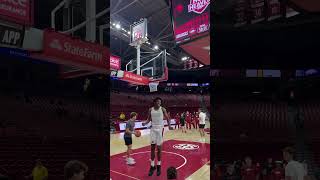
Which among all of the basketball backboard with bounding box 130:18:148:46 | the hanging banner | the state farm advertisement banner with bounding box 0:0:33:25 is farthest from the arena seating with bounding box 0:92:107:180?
the basketball backboard with bounding box 130:18:148:46

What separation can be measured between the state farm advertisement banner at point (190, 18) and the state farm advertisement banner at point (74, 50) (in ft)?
7.49

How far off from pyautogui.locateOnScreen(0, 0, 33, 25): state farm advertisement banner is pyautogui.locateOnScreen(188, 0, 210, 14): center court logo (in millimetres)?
4049

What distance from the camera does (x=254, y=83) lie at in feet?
54.3

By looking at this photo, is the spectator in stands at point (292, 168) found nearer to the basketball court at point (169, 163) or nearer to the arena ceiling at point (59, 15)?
the basketball court at point (169, 163)

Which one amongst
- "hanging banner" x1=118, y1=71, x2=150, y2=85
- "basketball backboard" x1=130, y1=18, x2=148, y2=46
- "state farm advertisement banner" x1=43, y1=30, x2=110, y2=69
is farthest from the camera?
"basketball backboard" x1=130, y1=18, x2=148, y2=46

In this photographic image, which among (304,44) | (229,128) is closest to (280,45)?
(304,44)

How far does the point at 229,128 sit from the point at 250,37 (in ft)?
19.1

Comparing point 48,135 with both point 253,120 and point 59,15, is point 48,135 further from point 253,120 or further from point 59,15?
point 253,120

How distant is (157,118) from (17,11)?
358 centimetres

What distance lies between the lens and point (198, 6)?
724 centimetres

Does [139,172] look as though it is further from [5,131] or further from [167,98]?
[167,98]

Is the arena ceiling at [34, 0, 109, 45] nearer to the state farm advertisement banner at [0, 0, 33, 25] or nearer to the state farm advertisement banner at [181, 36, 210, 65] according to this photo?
the state farm advertisement banner at [0, 0, 33, 25]

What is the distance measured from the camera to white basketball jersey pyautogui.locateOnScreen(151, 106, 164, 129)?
5.85m

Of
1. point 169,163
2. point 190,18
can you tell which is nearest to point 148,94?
point 190,18
